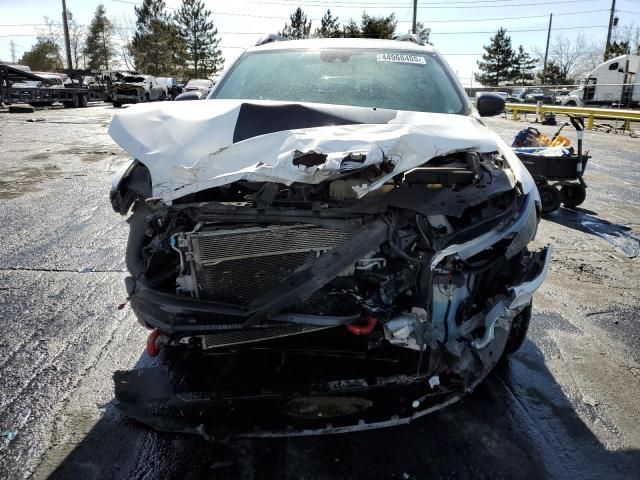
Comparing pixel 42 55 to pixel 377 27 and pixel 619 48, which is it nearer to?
pixel 377 27

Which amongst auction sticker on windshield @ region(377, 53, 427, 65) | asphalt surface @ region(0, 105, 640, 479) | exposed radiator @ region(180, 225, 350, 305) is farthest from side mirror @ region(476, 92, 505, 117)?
exposed radiator @ region(180, 225, 350, 305)

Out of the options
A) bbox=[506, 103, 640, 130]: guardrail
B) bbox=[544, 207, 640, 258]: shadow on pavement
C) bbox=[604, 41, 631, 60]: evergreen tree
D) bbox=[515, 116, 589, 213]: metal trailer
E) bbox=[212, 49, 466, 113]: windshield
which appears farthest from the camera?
bbox=[604, 41, 631, 60]: evergreen tree

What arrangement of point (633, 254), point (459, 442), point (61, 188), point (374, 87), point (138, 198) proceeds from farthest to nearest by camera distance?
point (61, 188), point (633, 254), point (374, 87), point (138, 198), point (459, 442)

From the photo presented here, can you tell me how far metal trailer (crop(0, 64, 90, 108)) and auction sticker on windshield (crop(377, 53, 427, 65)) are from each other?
23019 millimetres

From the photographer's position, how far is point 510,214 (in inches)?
93.7

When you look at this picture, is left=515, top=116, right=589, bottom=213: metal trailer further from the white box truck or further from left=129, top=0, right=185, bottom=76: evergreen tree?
left=129, top=0, right=185, bottom=76: evergreen tree

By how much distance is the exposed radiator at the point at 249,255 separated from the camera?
234 cm

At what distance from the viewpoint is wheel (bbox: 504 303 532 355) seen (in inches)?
120

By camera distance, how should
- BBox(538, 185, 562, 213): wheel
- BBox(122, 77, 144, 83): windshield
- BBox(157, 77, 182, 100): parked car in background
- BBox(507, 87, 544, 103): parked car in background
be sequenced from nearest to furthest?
BBox(538, 185, 562, 213): wheel, BBox(122, 77, 144, 83): windshield, BBox(157, 77, 182, 100): parked car in background, BBox(507, 87, 544, 103): parked car in background

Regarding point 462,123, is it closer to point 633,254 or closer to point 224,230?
point 224,230

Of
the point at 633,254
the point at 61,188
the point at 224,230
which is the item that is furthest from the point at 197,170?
the point at 61,188

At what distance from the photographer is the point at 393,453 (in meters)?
2.39

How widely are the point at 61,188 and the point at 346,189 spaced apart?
7001 millimetres

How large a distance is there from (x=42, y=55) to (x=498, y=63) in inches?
2230
